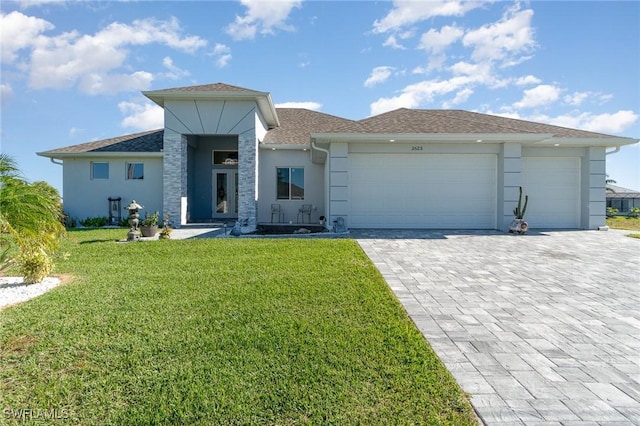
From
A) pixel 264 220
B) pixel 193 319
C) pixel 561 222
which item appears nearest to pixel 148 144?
pixel 264 220

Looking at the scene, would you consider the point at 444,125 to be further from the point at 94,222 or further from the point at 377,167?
the point at 94,222

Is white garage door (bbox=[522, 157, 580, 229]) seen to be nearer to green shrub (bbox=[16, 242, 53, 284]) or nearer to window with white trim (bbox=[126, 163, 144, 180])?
green shrub (bbox=[16, 242, 53, 284])

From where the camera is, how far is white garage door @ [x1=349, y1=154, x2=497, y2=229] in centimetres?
1177

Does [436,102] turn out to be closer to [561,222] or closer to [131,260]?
[561,222]

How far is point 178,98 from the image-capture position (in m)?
12.8

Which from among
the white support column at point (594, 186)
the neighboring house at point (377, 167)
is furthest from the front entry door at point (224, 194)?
the white support column at point (594, 186)

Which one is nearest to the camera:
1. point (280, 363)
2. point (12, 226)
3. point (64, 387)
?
point (64, 387)

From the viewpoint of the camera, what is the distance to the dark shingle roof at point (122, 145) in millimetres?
14211

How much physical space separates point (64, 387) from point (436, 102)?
1846 cm

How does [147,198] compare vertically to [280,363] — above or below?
above

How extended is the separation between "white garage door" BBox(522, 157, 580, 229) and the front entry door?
43.8 ft

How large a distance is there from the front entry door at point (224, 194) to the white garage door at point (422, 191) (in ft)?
23.7

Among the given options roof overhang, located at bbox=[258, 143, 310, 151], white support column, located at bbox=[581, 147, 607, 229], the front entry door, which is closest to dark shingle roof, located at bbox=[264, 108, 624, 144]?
roof overhang, located at bbox=[258, 143, 310, 151]

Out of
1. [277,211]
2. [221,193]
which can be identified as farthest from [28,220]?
[221,193]
